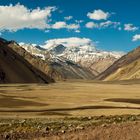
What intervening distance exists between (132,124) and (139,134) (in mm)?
1719

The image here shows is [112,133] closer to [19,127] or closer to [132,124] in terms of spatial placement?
[132,124]

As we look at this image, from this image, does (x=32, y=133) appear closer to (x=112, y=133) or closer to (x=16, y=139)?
(x=16, y=139)

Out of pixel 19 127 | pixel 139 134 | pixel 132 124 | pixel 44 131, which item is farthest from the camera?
pixel 19 127

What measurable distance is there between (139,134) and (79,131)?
398 cm

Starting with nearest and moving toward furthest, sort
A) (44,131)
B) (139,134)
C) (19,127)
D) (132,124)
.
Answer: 1. (139,134)
2. (132,124)
3. (44,131)
4. (19,127)

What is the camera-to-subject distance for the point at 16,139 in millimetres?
25781

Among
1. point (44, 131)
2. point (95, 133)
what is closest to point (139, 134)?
point (95, 133)

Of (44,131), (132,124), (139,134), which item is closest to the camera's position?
(139,134)

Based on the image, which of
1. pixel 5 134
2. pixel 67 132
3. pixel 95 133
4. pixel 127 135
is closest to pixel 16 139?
pixel 5 134

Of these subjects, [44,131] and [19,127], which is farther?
[19,127]

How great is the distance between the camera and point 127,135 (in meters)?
24.4

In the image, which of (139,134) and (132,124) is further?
(132,124)

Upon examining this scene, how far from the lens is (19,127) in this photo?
29.9 m

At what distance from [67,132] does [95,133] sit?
7.09ft
